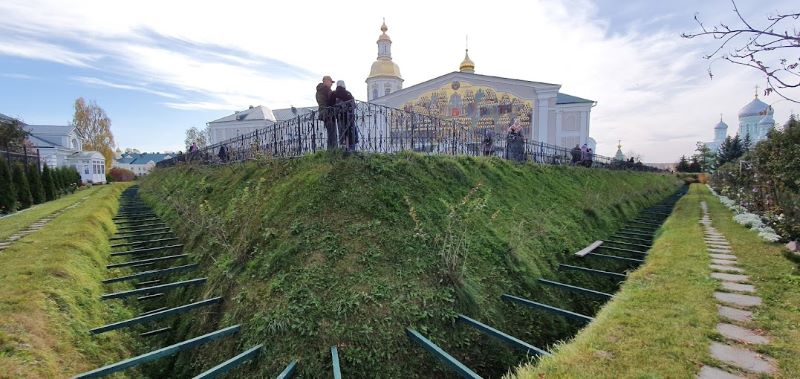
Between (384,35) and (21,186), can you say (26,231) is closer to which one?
(21,186)

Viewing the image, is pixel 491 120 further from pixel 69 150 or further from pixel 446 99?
pixel 69 150

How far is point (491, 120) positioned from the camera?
3319 centimetres

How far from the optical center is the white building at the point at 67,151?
38500 mm

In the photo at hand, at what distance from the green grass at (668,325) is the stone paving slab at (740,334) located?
0.08 meters

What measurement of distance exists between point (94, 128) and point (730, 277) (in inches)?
2401

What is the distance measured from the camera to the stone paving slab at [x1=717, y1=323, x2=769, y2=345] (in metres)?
3.36

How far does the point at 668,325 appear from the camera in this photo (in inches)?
144

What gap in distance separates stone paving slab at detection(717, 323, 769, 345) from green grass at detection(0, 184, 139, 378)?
5.90 metres

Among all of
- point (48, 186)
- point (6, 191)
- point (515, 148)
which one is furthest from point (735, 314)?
point (48, 186)

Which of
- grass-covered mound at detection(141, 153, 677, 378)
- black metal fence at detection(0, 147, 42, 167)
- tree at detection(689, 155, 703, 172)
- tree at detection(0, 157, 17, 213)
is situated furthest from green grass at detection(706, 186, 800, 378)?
tree at detection(689, 155, 703, 172)

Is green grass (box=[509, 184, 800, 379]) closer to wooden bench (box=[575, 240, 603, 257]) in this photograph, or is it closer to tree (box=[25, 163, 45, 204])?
wooden bench (box=[575, 240, 603, 257])

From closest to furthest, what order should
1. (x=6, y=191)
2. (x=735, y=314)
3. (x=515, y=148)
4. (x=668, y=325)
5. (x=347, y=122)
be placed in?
(x=668, y=325)
(x=735, y=314)
(x=347, y=122)
(x=515, y=148)
(x=6, y=191)

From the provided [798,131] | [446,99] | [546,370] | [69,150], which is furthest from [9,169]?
[69,150]

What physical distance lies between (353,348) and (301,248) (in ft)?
5.19
